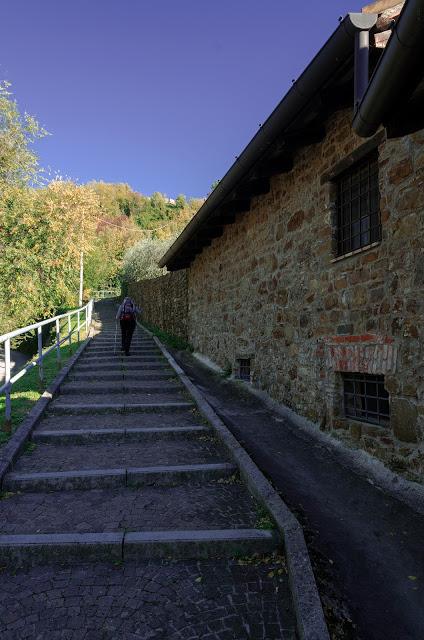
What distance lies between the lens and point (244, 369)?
795 centimetres

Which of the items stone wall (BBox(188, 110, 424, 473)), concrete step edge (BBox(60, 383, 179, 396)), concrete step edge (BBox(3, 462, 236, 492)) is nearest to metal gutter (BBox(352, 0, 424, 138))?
stone wall (BBox(188, 110, 424, 473))

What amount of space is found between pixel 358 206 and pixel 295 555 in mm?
3516

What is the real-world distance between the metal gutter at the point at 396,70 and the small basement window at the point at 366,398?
2457mm

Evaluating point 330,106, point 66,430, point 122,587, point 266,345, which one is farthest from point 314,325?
point 122,587

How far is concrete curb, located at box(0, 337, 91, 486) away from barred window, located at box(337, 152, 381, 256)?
4021 millimetres

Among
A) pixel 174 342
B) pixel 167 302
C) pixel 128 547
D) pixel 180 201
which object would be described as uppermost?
pixel 180 201

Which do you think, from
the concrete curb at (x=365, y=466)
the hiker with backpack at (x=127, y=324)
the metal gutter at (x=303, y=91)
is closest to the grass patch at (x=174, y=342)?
the hiker with backpack at (x=127, y=324)

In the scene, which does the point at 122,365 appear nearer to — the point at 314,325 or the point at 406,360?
the point at 314,325

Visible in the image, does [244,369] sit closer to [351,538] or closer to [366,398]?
[366,398]

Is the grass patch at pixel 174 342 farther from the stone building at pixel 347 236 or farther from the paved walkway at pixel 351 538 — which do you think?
the paved walkway at pixel 351 538

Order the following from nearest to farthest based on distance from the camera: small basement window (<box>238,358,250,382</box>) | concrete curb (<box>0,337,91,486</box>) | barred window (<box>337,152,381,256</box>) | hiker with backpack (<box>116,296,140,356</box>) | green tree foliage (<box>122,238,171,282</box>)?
concrete curb (<box>0,337,91,486</box>) < barred window (<box>337,152,381,256</box>) < small basement window (<box>238,358,250,382</box>) < hiker with backpack (<box>116,296,140,356</box>) < green tree foliage (<box>122,238,171,282</box>)

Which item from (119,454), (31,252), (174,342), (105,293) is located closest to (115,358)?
(174,342)

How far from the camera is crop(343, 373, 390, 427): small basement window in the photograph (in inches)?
165

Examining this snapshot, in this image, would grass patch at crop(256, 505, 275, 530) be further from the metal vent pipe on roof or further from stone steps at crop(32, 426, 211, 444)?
the metal vent pipe on roof
